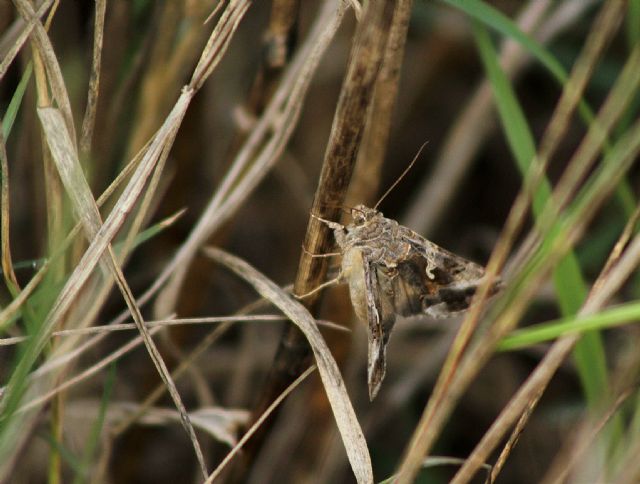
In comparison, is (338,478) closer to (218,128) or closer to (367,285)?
(367,285)

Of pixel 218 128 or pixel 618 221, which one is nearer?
pixel 618 221

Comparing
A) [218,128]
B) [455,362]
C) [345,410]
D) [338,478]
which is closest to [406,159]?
[218,128]

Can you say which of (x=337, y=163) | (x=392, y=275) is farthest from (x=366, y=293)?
(x=337, y=163)

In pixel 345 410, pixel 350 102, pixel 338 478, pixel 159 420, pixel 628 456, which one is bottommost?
pixel 338 478

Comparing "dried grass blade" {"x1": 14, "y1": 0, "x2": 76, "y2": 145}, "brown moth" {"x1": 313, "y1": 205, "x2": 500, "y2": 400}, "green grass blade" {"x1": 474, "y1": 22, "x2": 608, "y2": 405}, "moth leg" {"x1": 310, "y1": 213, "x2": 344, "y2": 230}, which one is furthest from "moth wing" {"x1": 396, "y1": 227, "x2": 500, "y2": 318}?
"dried grass blade" {"x1": 14, "y1": 0, "x2": 76, "y2": 145}

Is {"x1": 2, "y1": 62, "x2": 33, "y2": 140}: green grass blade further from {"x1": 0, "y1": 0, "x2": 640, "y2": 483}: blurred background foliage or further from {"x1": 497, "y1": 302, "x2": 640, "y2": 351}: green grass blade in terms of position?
{"x1": 497, "y1": 302, "x2": 640, "y2": 351}: green grass blade

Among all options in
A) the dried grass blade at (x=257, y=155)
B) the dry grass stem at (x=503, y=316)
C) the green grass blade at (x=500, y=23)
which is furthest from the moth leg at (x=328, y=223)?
the green grass blade at (x=500, y=23)

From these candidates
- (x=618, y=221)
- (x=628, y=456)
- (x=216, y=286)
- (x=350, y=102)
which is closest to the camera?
(x=628, y=456)

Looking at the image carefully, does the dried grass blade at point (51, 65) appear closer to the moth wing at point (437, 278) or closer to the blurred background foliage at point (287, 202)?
the blurred background foliage at point (287, 202)
